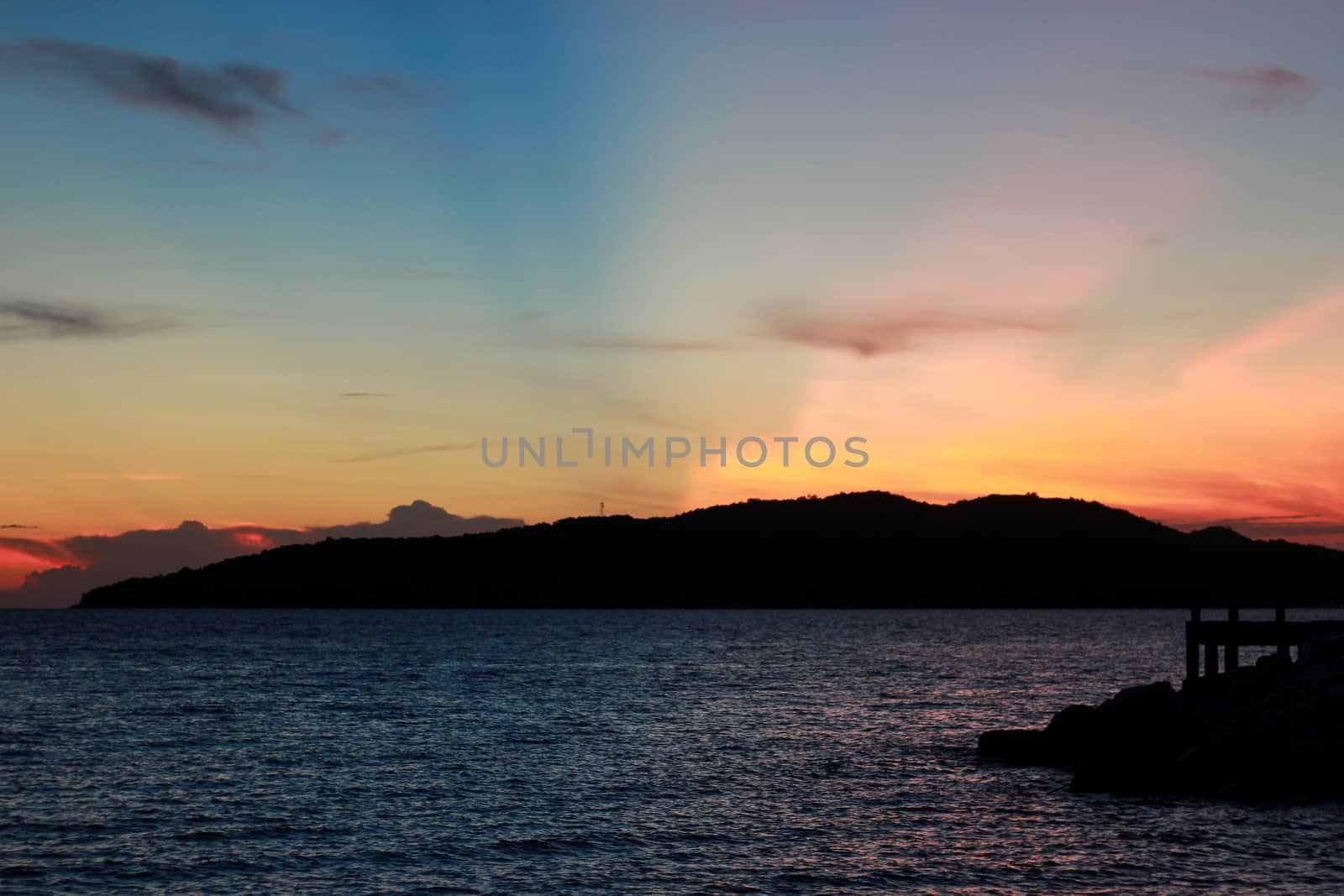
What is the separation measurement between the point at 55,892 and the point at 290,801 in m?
9.37

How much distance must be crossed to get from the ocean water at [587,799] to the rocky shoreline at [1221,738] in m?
1.35

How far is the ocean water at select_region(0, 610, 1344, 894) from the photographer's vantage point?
2438 centimetres

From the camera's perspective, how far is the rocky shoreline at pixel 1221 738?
30.8 m

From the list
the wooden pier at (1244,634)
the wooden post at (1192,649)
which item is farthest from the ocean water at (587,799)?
the wooden pier at (1244,634)

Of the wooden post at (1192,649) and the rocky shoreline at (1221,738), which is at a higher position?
the wooden post at (1192,649)

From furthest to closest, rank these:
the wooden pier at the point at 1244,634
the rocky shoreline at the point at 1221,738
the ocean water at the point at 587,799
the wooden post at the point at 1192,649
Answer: the wooden post at the point at 1192,649, the wooden pier at the point at 1244,634, the rocky shoreline at the point at 1221,738, the ocean water at the point at 587,799

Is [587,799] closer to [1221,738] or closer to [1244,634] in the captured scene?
[1221,738]

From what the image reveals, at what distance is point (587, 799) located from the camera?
107 ft

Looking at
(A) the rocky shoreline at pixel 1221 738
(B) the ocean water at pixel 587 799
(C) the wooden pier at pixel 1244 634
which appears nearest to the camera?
(B) the ocean water at pixel 587 799

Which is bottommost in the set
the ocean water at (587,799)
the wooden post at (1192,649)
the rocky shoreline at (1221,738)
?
the ocean water at (587,799)

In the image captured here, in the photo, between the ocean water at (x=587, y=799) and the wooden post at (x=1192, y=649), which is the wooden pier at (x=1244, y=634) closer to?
the wooden post at (x=1192, y=649)

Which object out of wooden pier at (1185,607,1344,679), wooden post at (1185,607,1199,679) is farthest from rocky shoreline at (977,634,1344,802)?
wooden post at (1185,607,1199,679)

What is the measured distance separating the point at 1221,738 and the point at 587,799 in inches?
676

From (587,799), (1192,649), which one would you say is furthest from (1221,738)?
(587,799)
